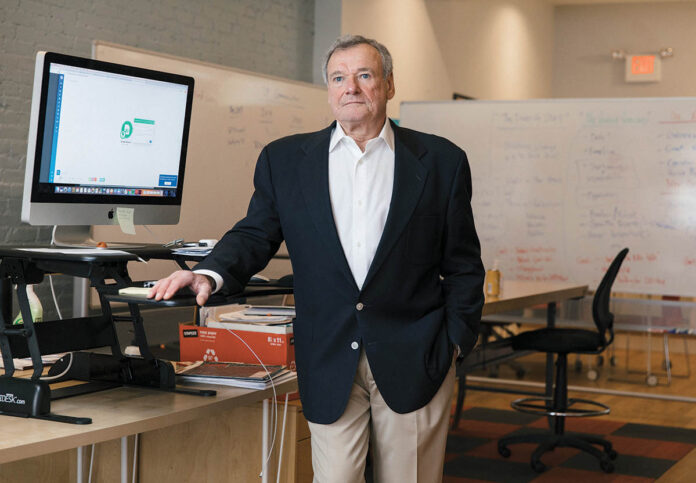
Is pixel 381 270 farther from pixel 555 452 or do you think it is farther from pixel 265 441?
pixel 555 452

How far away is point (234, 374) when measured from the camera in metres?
2.32

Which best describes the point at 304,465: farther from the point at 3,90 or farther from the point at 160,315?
the point at 3,90

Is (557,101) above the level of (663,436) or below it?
above

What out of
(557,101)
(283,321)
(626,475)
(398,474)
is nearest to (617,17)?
(557,101)

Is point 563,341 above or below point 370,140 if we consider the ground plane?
below

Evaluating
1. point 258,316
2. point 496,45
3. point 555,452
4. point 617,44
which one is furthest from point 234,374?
point 617,44

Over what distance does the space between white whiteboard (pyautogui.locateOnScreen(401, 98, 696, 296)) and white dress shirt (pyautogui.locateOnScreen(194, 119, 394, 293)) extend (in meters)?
3.94

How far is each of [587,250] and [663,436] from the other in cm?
135

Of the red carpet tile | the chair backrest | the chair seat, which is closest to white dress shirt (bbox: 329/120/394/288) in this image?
the red carpet tile

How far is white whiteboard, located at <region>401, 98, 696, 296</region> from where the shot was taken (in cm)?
546

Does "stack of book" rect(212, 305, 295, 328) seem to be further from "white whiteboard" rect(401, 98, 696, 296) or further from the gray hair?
"white whiteboard" rect(401, 98, 696, 296)

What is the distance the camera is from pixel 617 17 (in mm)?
9430

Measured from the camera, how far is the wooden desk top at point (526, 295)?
4.00 m

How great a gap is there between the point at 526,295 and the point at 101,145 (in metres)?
2.59
